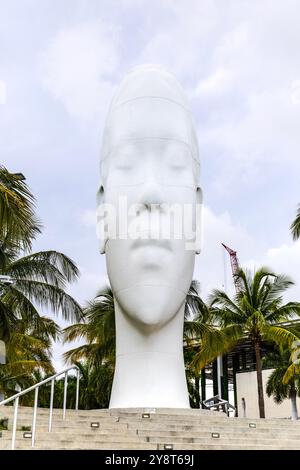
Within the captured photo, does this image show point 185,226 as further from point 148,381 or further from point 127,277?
point 148,381

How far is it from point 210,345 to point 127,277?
29.6 ft

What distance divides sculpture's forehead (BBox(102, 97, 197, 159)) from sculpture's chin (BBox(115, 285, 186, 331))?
3.11m

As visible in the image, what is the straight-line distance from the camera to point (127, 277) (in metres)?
12.3

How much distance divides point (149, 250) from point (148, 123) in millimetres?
2725

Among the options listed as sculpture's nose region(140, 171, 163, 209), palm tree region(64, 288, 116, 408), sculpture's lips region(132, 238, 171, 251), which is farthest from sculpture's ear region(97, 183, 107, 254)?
palm tree region(64, 288, 116, 408)

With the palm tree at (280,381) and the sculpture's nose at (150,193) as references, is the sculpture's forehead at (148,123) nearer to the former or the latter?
the sculpture's nose at (150,193)

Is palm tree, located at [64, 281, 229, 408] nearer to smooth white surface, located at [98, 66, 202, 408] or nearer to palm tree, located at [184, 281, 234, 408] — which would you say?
palm tree, located at [184, 281, 234, 408]

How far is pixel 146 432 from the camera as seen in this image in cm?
894

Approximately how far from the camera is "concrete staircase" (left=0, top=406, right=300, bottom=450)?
25.9ft

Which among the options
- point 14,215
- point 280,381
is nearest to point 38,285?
point 14,215

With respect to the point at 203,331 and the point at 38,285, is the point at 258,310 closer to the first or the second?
the point at 203,331

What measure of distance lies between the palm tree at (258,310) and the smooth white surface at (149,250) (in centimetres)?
777

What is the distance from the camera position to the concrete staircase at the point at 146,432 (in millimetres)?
7906
